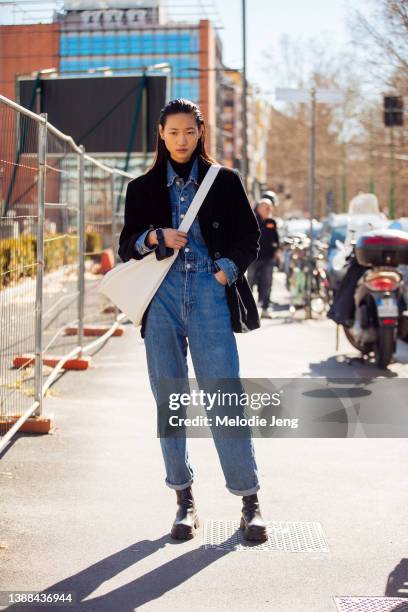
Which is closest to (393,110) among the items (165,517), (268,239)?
(268,239)

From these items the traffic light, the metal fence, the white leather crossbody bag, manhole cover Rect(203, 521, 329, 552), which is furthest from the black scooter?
the traffic light

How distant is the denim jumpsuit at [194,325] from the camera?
465cm

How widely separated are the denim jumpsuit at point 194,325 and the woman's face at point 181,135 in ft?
0.31

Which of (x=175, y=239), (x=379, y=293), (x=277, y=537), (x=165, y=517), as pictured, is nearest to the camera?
(x=175, y=239)

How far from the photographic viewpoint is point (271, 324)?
609 inches

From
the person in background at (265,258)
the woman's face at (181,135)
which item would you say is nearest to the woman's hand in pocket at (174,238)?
the woman's face at (181,135)

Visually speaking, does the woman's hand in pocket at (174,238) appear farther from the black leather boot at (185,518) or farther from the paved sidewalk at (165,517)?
the paved sidewalk at (165,517)

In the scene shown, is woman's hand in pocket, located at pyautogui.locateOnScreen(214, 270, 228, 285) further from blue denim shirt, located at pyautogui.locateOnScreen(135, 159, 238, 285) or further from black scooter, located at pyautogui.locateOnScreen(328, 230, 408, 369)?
black scooter, located at pyautogui.locateOnScreen(328, 230, 408, 369)

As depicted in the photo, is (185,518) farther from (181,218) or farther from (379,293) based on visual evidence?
(379,293)

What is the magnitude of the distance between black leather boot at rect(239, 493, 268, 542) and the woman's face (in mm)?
1461

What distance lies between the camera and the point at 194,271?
15.3 ft

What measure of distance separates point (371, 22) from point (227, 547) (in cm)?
1460

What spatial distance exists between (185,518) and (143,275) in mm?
1058

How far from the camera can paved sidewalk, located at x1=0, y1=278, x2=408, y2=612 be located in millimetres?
4109
